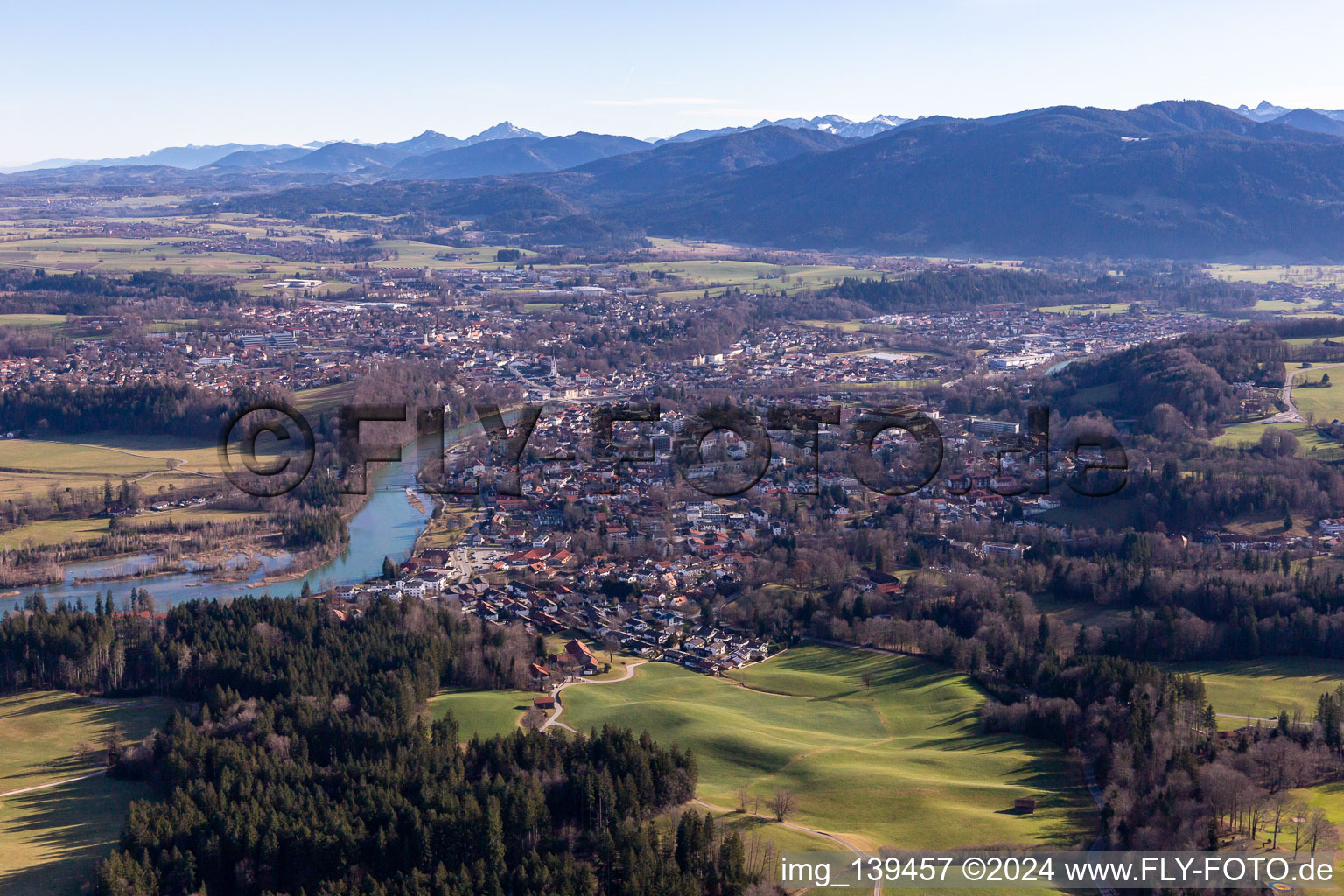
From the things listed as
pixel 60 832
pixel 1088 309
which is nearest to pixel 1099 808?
pixel 60 832

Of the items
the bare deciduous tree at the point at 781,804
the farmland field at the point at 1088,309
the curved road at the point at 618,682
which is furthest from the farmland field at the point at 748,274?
the bare deciduous tree at the point at 781,804

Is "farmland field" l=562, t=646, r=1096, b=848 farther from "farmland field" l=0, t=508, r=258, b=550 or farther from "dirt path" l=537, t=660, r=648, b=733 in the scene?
"farmland field" l=0, t=508, r=258, b=550

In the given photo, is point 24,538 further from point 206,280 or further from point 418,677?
point 206,280

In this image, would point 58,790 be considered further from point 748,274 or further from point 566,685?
point 748,274

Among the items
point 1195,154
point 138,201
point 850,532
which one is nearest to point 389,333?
point 850,532

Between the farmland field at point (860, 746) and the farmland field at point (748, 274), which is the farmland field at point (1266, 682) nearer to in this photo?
the farmland field at point (860, 746)
